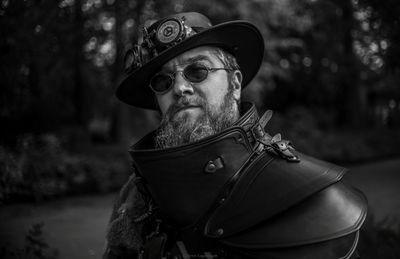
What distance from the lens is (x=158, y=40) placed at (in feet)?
6.78

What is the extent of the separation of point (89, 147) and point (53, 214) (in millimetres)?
5158

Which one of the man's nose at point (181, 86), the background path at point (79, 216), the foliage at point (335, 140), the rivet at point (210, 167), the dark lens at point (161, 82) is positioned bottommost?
the foliage at point (335, 140)

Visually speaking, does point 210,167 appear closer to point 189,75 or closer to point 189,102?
point 189,102

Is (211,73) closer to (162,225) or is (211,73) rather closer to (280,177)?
(280,177)

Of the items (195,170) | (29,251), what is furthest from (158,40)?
(29,251)

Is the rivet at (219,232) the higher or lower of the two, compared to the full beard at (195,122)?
lower

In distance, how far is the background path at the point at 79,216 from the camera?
→ 3217 millimetres

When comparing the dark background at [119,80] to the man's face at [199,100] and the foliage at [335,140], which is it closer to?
the foliage at [335,140]

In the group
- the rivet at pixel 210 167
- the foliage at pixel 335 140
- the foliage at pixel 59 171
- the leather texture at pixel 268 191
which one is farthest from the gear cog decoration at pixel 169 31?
the foliage at pixel 335 140

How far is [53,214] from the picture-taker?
5195 millimetres

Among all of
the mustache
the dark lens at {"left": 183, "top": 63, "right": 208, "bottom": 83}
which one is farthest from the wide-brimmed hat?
the mustache

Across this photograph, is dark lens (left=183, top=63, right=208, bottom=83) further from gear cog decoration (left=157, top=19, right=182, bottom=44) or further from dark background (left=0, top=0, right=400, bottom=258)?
dark background (left=0, top=0, right=400, bottom=258)

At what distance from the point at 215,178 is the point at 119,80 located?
8.03m

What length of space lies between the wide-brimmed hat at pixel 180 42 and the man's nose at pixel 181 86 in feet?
0.42
